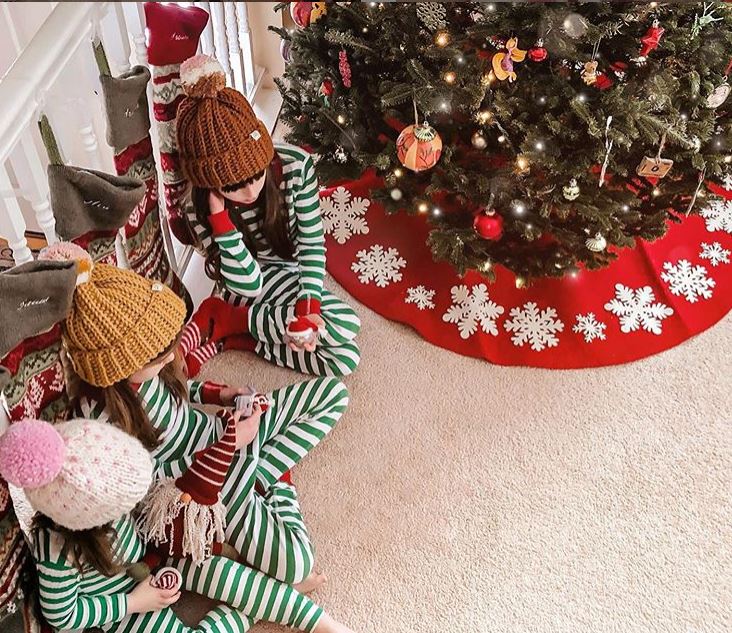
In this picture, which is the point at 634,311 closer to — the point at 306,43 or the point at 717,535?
the point at 717,535

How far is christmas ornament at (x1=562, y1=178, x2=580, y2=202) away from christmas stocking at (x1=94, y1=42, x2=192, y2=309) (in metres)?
0.83

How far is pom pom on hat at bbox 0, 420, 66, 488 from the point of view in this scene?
101 cm

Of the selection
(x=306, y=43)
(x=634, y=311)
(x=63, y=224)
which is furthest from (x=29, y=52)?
(x=634, y=311)

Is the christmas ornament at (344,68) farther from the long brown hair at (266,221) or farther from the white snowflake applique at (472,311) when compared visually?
the white snowflake applique at (472,311)

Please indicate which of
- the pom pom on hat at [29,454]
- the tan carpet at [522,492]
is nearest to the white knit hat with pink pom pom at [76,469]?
the pom pom on hat at [29,454]

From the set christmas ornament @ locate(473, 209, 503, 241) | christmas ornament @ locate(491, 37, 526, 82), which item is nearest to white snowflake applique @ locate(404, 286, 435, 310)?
christmas ornament @ locate(473, 209, 503, 241)

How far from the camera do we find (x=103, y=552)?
121 cm

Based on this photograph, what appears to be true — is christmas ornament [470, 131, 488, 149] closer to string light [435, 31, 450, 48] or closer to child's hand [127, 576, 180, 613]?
string light [435, 31, 450, 48]

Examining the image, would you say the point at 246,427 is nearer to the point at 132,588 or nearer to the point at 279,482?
the point at 279,482

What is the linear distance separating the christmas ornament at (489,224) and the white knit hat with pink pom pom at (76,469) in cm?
87

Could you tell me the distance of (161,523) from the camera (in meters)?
1.32

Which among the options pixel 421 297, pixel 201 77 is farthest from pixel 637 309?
pixel 201 77

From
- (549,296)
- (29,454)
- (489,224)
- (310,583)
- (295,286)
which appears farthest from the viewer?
(549,296)

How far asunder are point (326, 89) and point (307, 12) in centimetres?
17
